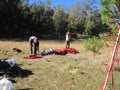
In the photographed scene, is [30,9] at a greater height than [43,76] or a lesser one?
greater

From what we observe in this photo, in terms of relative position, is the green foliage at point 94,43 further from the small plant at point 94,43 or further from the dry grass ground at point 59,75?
the dry grass ground at point 59,75

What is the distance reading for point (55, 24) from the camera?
157ft

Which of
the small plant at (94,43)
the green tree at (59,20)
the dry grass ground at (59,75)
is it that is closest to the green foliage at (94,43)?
the small plant at (94,43)

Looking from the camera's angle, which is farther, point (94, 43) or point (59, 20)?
point (59, 20)

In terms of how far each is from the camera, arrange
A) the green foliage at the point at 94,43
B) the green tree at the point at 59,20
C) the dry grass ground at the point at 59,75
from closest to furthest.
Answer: the dry grass ground at the point at 59,75 → the green foliage at the point at 94,43 → the green tree at the point at 59,20

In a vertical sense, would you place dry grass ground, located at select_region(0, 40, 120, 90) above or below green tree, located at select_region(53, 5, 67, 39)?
below

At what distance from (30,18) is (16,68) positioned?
1210 inches

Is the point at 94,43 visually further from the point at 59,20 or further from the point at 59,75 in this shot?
the point at 59,20

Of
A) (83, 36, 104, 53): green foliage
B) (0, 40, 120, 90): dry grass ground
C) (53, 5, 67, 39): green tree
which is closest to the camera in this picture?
(0, 40, 120, 90): dry grass ground

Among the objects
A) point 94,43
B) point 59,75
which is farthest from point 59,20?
point 59,75

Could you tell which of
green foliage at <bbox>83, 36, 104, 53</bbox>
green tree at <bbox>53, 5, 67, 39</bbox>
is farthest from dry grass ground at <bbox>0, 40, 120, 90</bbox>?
green tree at <bbox>53, 5, 67, 39</bbox>

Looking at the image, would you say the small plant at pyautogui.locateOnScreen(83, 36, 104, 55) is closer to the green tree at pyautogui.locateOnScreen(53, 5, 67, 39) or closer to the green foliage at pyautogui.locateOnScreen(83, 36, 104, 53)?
the green foliage at pyautogui.locateOnScreen(83, 36, 104, 53)

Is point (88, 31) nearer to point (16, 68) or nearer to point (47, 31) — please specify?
point (47, 31)

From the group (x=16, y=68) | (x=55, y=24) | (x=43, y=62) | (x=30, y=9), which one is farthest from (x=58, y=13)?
(x=16, y=68)
